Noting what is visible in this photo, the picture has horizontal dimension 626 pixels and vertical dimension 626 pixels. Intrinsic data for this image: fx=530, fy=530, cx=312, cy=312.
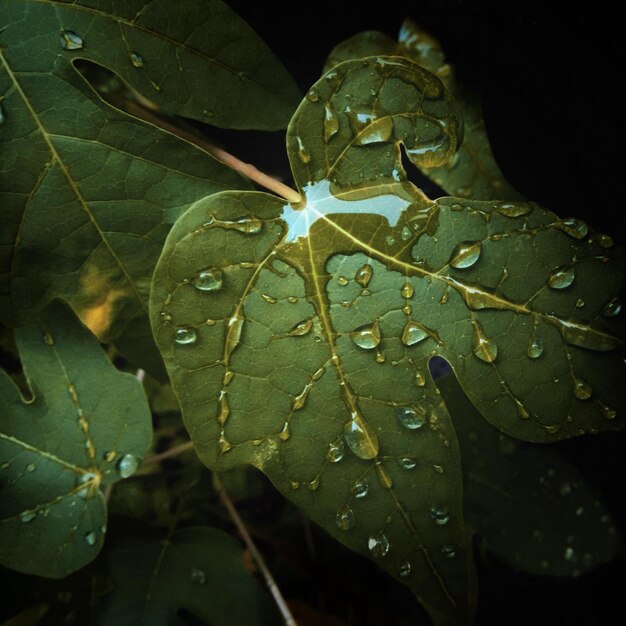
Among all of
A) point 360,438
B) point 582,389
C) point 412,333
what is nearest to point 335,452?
point 360,438

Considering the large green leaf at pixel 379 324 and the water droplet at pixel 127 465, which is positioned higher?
the large green leaf at pixel 379 324

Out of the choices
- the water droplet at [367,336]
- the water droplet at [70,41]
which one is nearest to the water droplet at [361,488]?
the water droplet at [367,336]

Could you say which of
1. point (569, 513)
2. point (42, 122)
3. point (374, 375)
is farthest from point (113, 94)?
point (569, 513)

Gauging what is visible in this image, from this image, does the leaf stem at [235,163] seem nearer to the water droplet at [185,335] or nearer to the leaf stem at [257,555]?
the water droplet at [185,335]

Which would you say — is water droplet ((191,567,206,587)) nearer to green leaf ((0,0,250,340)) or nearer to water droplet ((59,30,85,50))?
green leaf ((0,0,250,340))

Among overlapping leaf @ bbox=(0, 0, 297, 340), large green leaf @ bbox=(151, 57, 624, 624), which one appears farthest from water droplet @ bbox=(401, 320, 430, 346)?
overlapping leaf @ bbox=(0, 0, 297, 340)

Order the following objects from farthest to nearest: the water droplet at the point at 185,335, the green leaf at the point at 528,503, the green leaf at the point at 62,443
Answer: the green leaf at the point at 528,503 → the green leaf at the point at 62,443 → the water droplet at the point at 185,335

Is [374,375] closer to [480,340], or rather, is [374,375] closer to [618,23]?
[480,340]
